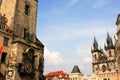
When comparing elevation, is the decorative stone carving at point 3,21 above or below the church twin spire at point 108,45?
below

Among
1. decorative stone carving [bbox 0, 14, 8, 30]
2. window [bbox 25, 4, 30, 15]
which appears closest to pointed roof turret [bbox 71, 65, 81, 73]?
window [bbox 25, 4, 30, 15]

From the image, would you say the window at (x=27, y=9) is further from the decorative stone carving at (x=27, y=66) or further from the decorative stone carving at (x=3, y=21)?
the decorative stone carving at (x=27, y=66)

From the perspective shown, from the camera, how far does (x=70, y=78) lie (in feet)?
275

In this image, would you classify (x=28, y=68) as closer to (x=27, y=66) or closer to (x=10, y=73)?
(x=27, y=66)

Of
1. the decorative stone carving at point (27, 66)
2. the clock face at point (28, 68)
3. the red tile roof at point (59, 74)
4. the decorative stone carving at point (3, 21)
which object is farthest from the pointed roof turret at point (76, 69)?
the decorative stone carving at point (3, 21)

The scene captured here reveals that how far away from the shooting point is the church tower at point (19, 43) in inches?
1130

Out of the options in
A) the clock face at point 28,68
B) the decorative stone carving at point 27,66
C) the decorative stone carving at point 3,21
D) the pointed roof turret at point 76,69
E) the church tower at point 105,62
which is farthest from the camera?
the pointed roof turret at point 76,69

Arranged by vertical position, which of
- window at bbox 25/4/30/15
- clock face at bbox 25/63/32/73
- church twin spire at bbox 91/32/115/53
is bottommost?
clock face at bbox 25/63/32/73

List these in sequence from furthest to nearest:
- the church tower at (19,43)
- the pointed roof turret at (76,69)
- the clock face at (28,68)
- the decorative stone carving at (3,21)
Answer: the pointed roof turret at (76,69)
the clock face at (28,68)
the decorative stone carving at (3,21)
the church tower at (19,43)

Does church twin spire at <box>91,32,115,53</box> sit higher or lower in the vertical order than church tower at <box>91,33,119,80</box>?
higher

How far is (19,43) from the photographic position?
3008 cm

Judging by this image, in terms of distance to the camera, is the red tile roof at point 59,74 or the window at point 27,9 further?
the red tile roof at point 59,74

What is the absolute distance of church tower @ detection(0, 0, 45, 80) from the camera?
28.7m

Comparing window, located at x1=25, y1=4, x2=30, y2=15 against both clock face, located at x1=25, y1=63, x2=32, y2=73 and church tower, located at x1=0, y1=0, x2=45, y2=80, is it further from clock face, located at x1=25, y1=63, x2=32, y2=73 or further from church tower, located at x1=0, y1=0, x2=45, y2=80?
clock face, located at x1=25, y1=63, x2=32, y2=73
